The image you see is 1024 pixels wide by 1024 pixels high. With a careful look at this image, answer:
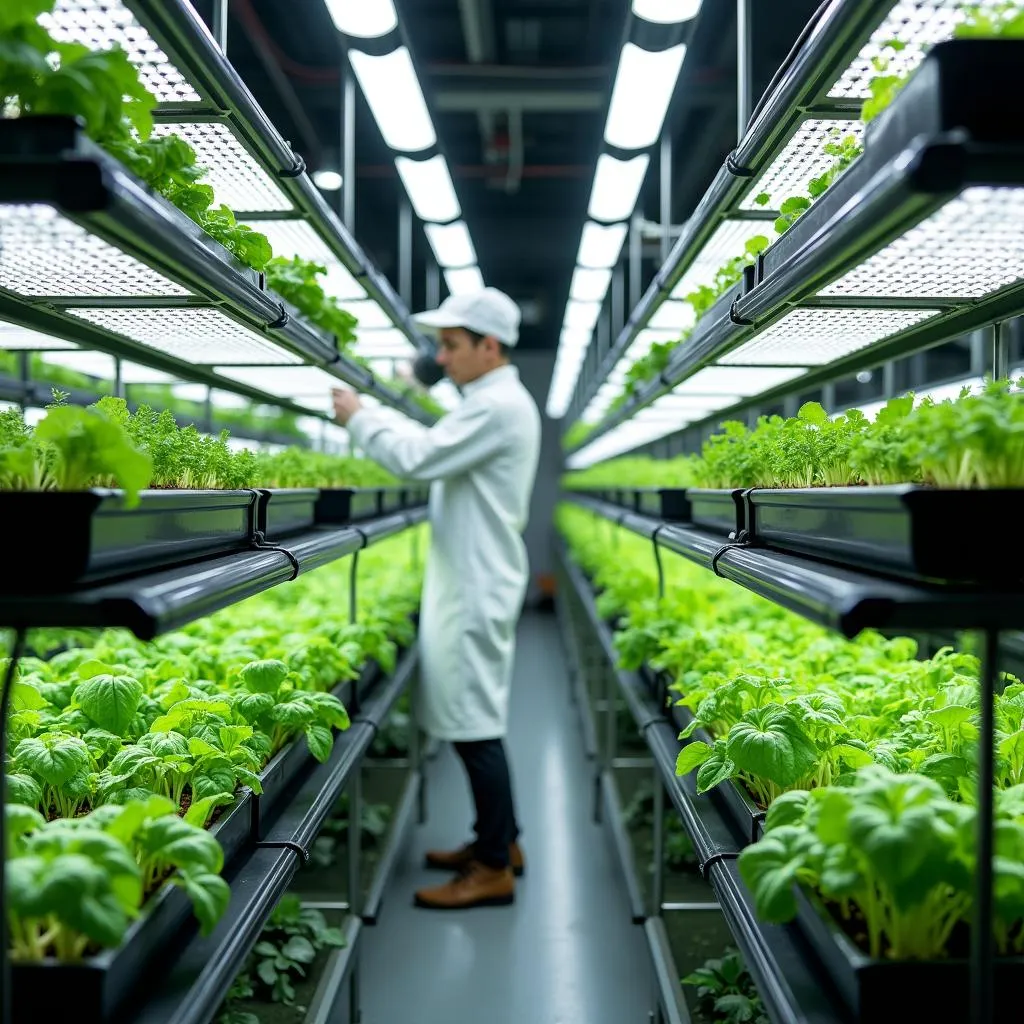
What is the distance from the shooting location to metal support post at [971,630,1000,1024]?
1.12m

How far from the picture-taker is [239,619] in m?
3.32

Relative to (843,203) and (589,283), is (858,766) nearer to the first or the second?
(843,203)

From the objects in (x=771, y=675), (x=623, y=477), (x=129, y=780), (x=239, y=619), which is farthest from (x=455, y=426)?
(x=623, y=477)

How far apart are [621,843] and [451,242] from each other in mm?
3005

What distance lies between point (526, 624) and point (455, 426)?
7.01 metres

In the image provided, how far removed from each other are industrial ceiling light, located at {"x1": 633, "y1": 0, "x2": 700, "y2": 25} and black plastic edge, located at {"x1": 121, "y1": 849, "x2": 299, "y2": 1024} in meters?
2.16

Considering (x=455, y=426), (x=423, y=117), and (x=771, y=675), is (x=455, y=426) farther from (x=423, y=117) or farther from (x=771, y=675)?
(x=771, y=675)

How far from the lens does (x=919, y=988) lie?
1177mm

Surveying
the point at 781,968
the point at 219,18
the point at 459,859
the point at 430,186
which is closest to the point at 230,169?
the point at 219,18

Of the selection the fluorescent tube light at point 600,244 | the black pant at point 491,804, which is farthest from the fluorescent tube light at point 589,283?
the black pant at point 491,804

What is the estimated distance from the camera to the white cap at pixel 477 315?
3.60 metres

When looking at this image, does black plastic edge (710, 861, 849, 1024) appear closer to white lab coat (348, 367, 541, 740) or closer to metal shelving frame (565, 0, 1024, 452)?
metal shelving frame (565, 0, 1024, 452)

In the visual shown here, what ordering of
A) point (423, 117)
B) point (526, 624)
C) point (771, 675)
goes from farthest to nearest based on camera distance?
point (526, 624) < point (423, 117) < point (771, 675)

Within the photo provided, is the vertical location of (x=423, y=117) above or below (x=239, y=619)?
above
